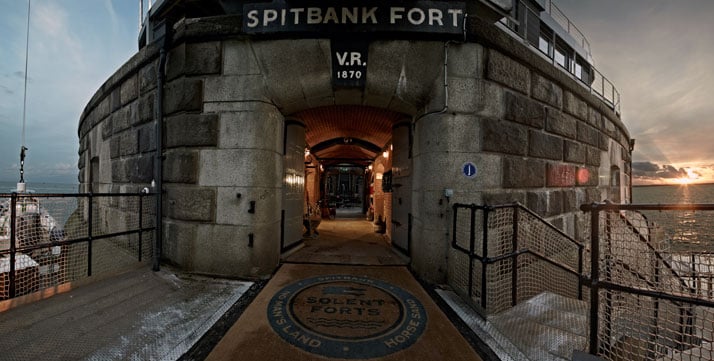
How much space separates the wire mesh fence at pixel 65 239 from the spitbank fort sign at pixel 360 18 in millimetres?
3809

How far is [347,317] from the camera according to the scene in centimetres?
325

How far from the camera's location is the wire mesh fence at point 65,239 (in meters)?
3.29

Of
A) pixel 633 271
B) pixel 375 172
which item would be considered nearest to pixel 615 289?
pixel 633 271

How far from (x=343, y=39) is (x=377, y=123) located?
10.1 feet

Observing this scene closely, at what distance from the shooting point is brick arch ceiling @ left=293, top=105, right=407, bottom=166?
6516mm

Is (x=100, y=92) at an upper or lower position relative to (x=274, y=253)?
upper

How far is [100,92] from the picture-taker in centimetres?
746

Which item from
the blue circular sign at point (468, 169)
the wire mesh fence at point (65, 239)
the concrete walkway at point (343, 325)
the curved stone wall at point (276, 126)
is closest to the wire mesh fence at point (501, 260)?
the curved stone wall at point (276, 126)

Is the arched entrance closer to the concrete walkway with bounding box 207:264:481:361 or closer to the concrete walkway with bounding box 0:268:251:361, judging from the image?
the concrete walkway with bounding box 207:264:481:361

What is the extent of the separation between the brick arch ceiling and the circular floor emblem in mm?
3757

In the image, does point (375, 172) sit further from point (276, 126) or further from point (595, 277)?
point (595, 277)

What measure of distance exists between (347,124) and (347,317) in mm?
5772

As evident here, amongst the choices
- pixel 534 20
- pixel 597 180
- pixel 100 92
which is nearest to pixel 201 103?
pixel 100 92

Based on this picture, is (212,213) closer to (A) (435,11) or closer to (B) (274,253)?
(B) (274,253)
